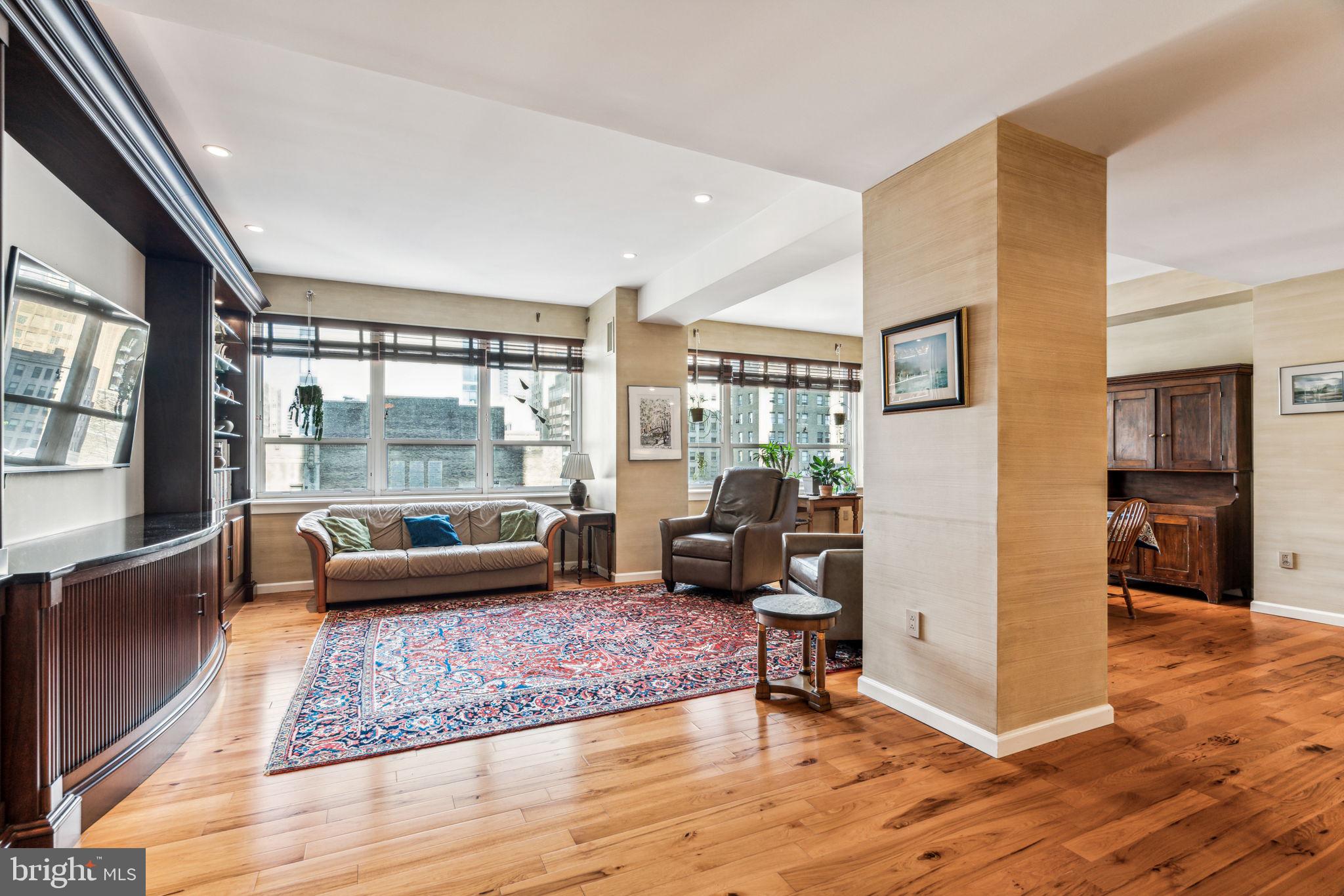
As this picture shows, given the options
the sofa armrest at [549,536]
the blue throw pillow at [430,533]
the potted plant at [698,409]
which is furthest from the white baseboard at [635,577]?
the potted plant at [698,409]

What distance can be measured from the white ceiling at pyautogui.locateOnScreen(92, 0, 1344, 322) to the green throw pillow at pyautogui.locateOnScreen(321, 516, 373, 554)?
237 centimetres

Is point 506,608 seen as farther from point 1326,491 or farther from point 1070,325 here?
point 1326,491

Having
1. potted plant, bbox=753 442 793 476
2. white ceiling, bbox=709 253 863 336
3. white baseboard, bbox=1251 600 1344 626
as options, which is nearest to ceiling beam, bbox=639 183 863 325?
white ceiling, bbox=709 253 863 336

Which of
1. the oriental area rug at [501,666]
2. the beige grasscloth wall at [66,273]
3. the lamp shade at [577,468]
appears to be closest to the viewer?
the beige grasscloth wall at [66,273]

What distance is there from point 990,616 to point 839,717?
2.69 ft

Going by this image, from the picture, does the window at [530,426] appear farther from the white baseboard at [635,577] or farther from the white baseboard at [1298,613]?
the white baseboard at [1298,613]

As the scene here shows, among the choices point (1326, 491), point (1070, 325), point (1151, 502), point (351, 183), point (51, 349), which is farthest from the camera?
point (1151, 502)

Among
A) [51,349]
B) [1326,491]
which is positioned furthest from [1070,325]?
[51,349]

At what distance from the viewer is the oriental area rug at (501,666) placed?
9.12 ft

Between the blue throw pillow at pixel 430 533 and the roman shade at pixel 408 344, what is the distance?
158 cm

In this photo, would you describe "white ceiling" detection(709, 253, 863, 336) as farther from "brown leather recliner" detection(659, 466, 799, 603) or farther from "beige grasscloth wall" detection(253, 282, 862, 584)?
"brown leather recliner" detection(659, 466, 799, 603)

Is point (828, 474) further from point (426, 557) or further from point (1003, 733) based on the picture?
point (1003, 733)

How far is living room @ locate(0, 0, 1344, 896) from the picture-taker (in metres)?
1.93

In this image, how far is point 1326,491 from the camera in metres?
4.51
